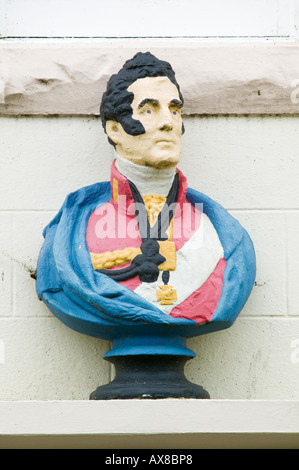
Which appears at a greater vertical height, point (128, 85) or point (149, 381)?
point (128, 85)

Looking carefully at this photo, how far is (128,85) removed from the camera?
336cm

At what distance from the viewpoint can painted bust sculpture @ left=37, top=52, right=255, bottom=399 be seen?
3.21 m

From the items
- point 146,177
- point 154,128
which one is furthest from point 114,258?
point 154,128

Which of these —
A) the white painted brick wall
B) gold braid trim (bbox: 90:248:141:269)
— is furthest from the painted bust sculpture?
the white painted brick wall

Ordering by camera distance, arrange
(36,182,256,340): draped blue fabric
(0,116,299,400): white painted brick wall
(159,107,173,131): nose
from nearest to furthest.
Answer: (36,182,256,340): draped blue fabric
(159,107,173,131): nose
(0,116,299,400): white painted brick wall

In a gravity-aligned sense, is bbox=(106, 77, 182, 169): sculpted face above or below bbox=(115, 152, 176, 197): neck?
above

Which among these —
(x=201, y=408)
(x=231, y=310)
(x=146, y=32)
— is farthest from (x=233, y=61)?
(x=201, y=408)

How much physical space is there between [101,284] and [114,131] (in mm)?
482

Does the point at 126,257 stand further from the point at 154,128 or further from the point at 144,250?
the point at 154,128

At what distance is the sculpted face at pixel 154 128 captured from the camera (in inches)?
130

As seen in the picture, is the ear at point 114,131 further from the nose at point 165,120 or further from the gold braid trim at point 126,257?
the gold braid trim at point 126,257

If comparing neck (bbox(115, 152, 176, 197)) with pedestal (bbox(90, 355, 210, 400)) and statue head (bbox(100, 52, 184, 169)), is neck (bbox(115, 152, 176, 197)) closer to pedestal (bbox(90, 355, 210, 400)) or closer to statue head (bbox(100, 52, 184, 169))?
statue head (bbox(100, 52, 184, 169))

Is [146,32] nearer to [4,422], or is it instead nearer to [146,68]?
[146,68]

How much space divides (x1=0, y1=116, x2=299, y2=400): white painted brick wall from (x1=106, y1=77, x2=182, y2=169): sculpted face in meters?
0.32
